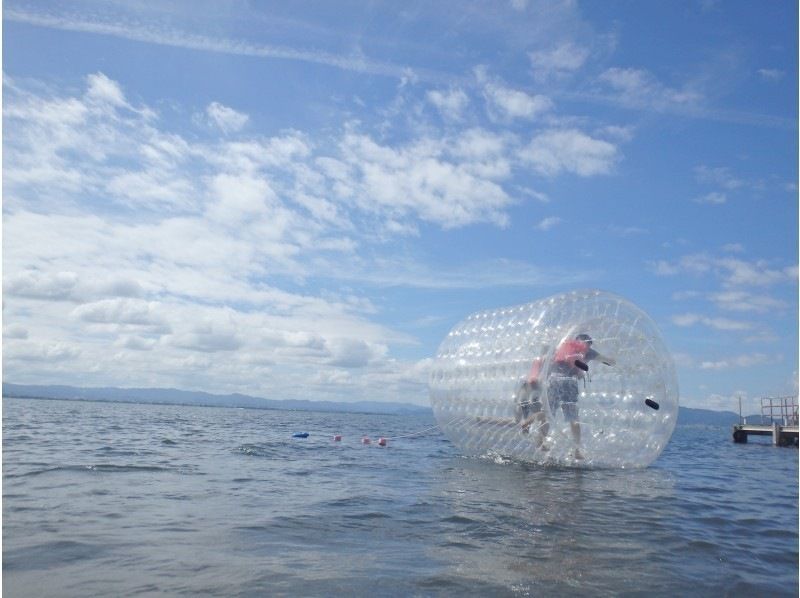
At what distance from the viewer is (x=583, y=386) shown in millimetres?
13055

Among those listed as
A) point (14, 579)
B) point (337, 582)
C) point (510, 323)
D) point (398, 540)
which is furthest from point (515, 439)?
point (14, 579)

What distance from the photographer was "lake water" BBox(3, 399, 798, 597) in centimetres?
534

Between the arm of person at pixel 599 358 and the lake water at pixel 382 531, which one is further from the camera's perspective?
the arm of person at pixel 599 358

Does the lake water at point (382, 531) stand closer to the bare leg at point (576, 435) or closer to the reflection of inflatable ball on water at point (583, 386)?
the bare leg at point (576, 435)

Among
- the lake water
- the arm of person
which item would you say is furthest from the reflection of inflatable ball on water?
the lake water

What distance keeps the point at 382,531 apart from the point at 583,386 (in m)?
7.22

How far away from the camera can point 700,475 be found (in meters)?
14.9

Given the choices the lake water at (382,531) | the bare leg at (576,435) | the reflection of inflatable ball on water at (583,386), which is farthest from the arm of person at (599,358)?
the lake water at (382,531)

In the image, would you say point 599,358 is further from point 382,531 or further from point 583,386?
point 382,531

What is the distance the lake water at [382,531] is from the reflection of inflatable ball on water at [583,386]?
688 mm

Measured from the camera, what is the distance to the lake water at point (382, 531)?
5344mm

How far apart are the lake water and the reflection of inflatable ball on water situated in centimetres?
69

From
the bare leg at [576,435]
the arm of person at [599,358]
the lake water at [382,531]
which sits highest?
the arm of person at [599,358]

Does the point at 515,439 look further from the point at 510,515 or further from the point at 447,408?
the point at 510,515
